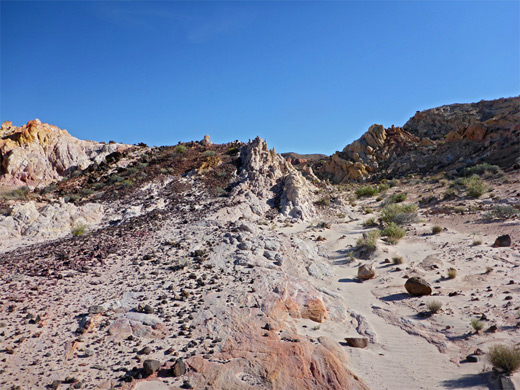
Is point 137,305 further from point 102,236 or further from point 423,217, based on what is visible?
point 423,217

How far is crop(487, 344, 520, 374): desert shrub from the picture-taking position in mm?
4586

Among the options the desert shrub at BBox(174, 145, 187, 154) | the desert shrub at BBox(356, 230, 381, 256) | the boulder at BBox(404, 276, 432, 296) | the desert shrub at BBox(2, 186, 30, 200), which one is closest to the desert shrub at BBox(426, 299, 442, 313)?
the boulder at BBox(404, 276, 432, 296)

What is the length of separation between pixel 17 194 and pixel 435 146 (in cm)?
4078

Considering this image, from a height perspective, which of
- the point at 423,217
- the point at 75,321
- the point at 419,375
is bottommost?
the point at 419,375

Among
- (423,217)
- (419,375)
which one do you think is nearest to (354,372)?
(419,375)

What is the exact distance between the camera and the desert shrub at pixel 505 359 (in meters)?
4.59

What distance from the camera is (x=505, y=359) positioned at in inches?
182

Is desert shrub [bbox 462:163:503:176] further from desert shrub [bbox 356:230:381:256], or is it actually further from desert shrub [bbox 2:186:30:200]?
desert shrub [bbox 2:186:30:200]

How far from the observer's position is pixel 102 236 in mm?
9812

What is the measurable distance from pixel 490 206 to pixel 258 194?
36.6 feet

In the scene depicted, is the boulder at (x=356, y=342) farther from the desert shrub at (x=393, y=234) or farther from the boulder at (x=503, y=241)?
the boulder at (x=503, y=241)

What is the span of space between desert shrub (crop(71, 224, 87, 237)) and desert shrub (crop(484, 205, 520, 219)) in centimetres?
1611

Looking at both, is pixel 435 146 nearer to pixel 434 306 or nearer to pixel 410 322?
pixel 434 306

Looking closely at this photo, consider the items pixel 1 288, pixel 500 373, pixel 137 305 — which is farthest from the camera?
pixel 1 288
